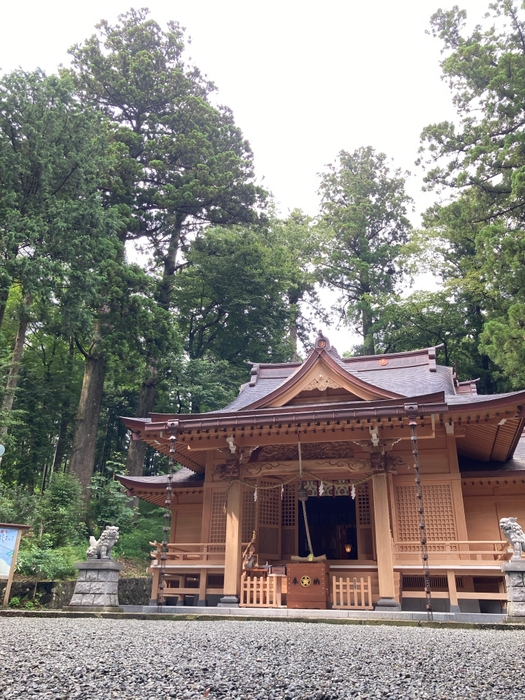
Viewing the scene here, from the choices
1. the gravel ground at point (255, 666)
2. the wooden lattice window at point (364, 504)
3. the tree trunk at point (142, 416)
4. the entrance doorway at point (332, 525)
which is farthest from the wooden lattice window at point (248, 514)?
the tree trunk at point (142, 416)

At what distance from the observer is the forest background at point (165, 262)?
16250mm

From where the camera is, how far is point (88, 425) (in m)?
19.8

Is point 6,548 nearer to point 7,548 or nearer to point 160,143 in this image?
point 7,548

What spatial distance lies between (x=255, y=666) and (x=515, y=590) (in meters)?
5.80

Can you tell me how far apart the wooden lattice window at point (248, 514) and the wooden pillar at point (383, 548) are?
3.04 metres

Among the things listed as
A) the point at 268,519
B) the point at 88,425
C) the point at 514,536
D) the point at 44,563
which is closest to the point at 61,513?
the point at 44,563

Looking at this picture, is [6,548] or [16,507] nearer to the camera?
[6,548]

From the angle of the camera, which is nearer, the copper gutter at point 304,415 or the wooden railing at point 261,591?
the copper gutter at point 304,415

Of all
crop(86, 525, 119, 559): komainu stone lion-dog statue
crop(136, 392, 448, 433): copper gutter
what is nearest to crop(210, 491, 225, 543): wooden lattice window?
crop(136, 392, 448, 433): copper gutter

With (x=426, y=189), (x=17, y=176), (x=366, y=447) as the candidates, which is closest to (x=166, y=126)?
(x=17, y=176)

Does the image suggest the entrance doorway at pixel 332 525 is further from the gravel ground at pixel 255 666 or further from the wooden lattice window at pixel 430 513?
the gravel ground at pixel 255 666

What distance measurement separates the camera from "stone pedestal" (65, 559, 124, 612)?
9281 mm

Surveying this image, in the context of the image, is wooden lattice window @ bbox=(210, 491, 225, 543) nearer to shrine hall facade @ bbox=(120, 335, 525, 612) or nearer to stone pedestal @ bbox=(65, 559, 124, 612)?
shrine hall facade @ bbox=(120, 335, 525, 612)

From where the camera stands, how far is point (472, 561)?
10.1 meters
